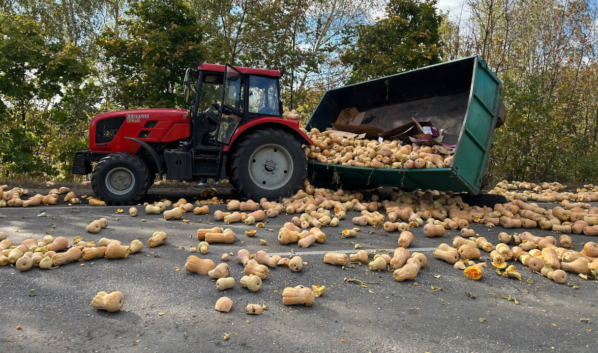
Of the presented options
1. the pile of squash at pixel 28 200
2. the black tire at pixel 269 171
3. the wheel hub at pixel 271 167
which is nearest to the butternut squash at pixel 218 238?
the black tire at pixel 269 171

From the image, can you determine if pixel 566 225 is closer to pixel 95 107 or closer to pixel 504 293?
pixel 504 293

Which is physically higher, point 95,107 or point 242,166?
point 95,107

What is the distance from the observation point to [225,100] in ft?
23.6

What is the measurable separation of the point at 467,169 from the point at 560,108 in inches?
362

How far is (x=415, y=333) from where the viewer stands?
264cm

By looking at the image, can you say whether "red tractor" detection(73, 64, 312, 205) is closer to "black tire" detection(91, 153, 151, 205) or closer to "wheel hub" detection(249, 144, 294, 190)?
"wheel hub" detection(249, 144, 294, 190)

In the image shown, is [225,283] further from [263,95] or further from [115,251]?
[263,95]

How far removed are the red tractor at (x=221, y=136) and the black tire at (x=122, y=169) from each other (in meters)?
0.27

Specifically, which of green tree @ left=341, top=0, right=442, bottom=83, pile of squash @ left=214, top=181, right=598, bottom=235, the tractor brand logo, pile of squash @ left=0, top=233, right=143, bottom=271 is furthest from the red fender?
green tree @ left=341, top=0, right=442, bottom=83

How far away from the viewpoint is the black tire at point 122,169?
6730 mm

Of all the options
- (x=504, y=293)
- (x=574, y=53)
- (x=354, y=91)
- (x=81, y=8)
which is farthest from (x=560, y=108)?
(x=81, y=8)

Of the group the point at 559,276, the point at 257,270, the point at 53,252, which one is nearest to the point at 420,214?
the point at 559,276

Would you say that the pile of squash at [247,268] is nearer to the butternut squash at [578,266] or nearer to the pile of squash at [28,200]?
the butternut squash at [578,266]

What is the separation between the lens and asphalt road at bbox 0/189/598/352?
8.14 feet
